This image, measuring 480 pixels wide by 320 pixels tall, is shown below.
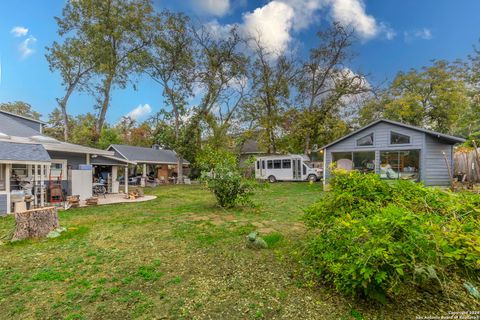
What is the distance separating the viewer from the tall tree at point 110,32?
18641mm

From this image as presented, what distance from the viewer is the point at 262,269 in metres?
3.48

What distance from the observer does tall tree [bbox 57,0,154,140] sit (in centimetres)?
1864

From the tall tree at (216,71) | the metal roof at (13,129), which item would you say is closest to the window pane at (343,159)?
the tall tree at (216,71)

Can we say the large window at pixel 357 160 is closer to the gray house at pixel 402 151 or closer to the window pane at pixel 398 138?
the gray house at pixel 402 151

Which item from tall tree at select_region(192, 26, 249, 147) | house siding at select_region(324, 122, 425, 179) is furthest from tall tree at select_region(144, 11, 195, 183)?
house siding at select_region(324, 122, 425, 179)

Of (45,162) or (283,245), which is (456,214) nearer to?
(283,245)

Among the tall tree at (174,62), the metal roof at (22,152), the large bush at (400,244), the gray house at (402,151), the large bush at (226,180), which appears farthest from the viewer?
the tall tree at (174,62)

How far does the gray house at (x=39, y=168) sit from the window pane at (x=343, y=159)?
42.0ft

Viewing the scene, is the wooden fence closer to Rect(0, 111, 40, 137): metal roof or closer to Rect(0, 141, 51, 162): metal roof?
Rect(0, 141, 51, 162): metal roof

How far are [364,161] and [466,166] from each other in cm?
532

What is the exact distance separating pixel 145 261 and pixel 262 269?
190 centimetres

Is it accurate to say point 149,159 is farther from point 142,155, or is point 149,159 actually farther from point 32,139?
point 32,139

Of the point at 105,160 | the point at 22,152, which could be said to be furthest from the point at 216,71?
the point at 22,152

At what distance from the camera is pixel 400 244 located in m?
2.14
